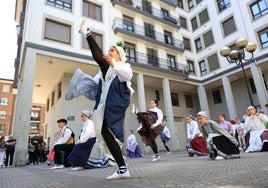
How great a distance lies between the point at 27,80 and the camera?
42.7ft

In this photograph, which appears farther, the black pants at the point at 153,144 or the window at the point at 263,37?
the window at the point at 263,37

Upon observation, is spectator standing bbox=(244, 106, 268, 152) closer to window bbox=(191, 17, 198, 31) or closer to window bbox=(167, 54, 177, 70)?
window bbox=(167, 54, 177, 70)

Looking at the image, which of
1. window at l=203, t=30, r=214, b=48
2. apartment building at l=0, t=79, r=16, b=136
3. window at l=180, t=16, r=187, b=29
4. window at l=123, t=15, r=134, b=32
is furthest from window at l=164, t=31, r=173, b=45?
apartment building at l=0, t=79, r=16, b=136

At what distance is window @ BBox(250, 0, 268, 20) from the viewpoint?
18.9 m

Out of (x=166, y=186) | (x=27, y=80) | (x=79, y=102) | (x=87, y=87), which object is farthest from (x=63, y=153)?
(x=79, y=102)

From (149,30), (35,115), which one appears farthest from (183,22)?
(35,115)

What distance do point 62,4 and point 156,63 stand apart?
9928mm

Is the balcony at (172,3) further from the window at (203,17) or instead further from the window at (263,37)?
the window at (263,37)

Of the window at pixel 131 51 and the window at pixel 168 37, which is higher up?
the window at pixel 168 37

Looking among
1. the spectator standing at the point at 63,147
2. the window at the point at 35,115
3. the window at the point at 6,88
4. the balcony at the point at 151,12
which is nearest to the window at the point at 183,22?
the balcony at the point at 151,12

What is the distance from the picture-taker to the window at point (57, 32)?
49.8ft

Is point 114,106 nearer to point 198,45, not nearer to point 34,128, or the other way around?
point 198,45

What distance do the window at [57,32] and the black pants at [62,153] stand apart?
34.7ft

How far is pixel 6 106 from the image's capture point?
44.8m
